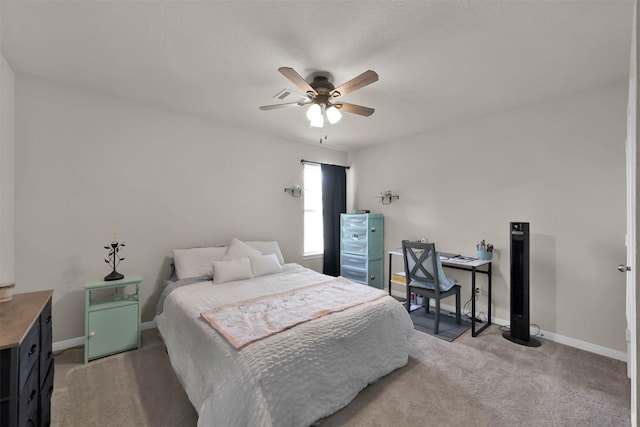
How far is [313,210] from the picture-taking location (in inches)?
186

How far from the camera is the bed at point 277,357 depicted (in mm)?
1443

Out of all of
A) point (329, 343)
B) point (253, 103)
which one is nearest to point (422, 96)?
point (253, 103)

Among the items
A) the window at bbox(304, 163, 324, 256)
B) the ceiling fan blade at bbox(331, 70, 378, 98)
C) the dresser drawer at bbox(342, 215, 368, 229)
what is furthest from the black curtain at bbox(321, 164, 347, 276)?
the ceiling fan blade at bbox(331, 70, 378, 98)

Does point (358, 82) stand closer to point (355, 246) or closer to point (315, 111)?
point (315, 111)

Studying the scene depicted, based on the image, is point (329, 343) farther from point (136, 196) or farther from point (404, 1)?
point (136, 196)

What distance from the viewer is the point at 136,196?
3016 millimetres

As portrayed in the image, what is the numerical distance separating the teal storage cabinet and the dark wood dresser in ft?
12.1

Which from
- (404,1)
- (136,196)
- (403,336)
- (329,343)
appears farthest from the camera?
(136,196)

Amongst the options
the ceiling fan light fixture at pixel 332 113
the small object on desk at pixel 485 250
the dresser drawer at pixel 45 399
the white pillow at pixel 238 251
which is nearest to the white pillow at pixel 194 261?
the white pillow at pixel 238 251

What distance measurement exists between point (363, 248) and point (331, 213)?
2.82 feet

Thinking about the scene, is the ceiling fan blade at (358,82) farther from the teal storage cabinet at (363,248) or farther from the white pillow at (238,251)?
the teal storage cabinet at (363,248)

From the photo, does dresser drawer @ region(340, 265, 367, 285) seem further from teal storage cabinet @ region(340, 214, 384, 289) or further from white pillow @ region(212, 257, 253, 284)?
white pillow @ region(212, 257, 253, 284)

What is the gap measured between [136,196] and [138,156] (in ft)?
1.50

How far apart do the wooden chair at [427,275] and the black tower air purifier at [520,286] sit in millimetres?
556
